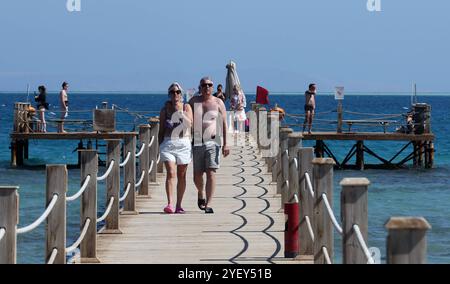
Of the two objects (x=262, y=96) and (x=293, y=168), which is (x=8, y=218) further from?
(x=262, y=96)

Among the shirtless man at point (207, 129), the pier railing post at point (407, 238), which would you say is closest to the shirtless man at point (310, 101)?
the shirtless man at point (207, 129)

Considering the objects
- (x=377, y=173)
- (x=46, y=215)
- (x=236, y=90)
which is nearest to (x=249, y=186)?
(x=46, y=215)

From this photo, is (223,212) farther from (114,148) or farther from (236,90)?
(236,90)

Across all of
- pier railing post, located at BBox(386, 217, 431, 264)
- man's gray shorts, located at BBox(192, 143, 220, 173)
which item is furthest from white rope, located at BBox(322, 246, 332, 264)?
man's gray shorts, located at BBox(192, 143, 220, 173)

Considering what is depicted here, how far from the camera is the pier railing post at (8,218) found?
23.6ft

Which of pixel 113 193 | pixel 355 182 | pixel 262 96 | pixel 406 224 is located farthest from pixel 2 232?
pixel 262 96

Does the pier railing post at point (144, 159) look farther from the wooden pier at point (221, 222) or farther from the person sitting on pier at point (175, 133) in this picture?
the person sitting on pier at point (175, 133)

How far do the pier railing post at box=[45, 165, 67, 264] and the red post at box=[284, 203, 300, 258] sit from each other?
2699 millimetres

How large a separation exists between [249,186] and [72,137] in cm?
1796

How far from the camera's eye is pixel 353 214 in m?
7.64

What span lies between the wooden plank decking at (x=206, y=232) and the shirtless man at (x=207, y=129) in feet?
2.19

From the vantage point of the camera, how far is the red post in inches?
432

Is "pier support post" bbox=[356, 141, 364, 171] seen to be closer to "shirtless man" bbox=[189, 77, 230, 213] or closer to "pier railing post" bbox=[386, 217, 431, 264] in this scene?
"shirtless man" bbox=[189, 77, 230, 213]

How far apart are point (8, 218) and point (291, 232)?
4352mm
